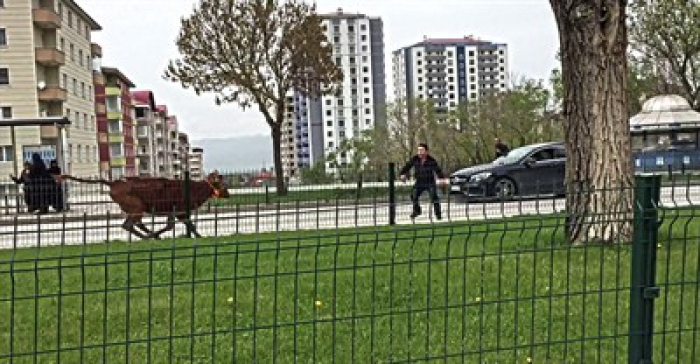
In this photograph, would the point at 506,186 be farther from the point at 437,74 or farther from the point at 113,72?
the point at 437,74

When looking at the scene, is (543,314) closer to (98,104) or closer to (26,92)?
(26,92)

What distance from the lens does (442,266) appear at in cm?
724

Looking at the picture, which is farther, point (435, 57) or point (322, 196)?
point (435, 57)

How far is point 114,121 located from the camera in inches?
2997

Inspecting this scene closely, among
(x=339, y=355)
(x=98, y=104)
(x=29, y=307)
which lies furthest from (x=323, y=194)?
(x=98, y=104)

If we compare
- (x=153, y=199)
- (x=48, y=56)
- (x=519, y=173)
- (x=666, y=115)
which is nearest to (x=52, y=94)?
(x=48, y=56)

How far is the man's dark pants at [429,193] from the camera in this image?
1334 cm

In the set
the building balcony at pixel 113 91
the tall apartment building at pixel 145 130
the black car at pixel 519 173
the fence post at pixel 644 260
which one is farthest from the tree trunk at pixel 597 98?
the tall apartment building at pixel 145 130

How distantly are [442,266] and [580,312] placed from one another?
188cm

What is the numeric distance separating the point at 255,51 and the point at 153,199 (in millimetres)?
14121

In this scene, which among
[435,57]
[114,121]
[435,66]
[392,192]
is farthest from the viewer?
[435,57]

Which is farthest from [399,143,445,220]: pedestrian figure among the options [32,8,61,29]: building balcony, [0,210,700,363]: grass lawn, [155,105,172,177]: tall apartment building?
[155,105,172,177]: tall apartment building

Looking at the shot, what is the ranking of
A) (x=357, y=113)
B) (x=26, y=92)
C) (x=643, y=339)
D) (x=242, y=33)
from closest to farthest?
(x=643, y=339) → (x=242, y=33) → (x=26, y=92) → (x=357, y=113)

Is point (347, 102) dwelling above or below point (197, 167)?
above
